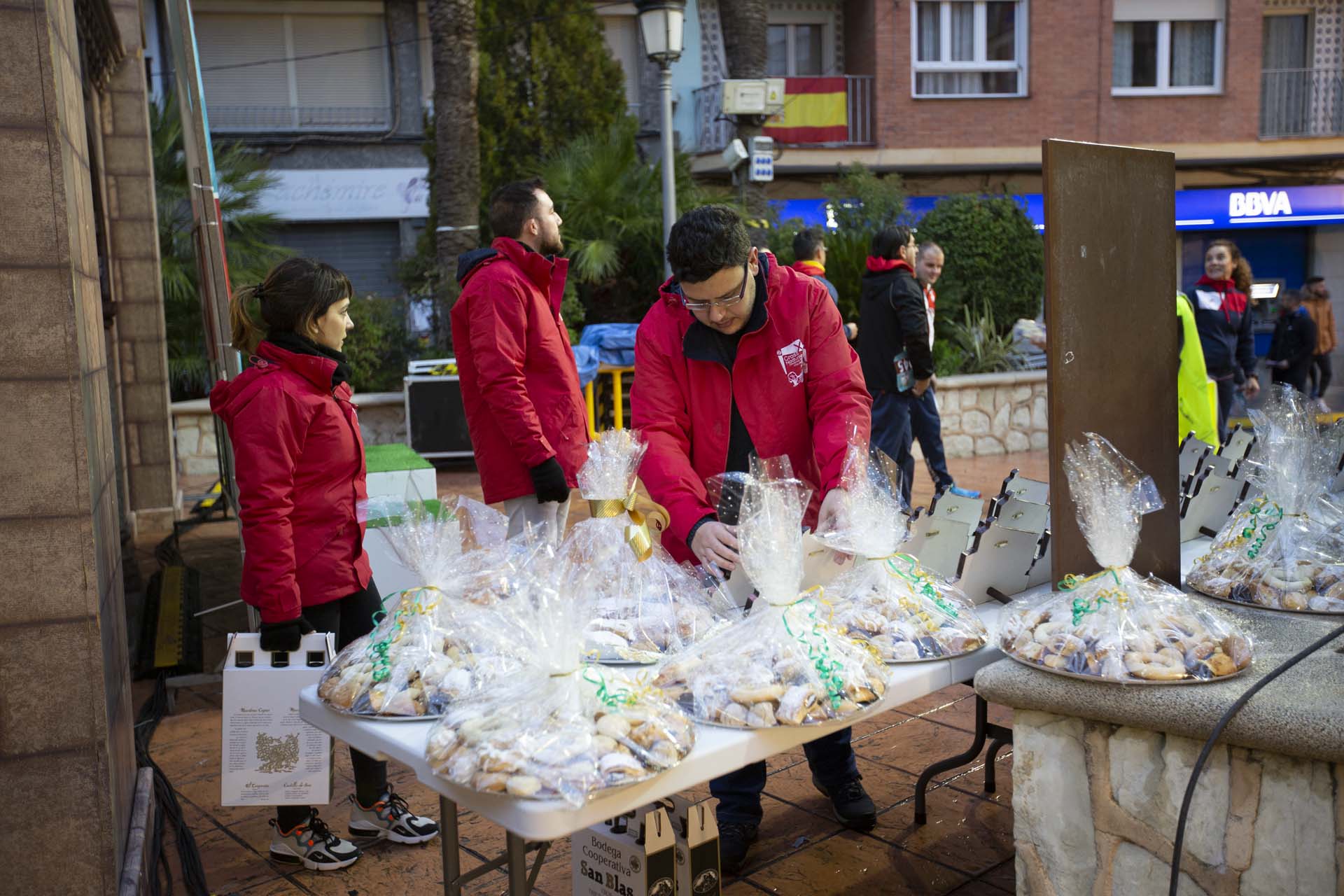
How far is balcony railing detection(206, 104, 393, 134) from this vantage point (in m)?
20.6

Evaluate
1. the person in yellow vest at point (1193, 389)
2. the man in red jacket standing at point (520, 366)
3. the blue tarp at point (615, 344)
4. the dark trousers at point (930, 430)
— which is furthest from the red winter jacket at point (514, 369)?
the blue tarp at point (615, 344)

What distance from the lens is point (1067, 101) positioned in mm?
20984

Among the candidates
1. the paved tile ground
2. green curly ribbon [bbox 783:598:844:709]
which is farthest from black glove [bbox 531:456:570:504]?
green curly ribbon [bbox 783:598:844:709]

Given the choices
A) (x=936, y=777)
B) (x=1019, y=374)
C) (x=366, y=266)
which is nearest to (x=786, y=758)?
(x=936, y=777)

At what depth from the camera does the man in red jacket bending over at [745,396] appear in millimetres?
3207

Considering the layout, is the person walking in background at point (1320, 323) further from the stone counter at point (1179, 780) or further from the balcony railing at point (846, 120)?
the stone counter at point (1179, 780)

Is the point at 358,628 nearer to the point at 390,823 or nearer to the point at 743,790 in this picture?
the point at 390,823

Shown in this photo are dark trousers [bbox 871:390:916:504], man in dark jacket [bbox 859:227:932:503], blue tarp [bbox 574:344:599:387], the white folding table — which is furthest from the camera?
blue tarp [bbox 574:344:599:387]

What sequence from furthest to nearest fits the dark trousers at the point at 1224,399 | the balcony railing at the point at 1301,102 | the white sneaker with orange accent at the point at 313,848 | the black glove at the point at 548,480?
the balcony railing at the point at 1301,102 → the dark trousers at the point at 1224,399 → the black glove at the point at 548,480 → the white sneaker with orange accent at the point at 313,848

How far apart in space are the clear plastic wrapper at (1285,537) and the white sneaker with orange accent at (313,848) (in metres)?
2.49

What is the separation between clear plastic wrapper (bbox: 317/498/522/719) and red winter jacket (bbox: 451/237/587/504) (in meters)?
1.42

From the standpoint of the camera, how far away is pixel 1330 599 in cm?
283

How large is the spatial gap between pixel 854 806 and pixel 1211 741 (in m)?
1.46

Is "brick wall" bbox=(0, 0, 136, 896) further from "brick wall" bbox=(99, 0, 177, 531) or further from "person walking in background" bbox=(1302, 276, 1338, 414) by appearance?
"person walking in background" bbox=(1302, 276, 1338, 414)
